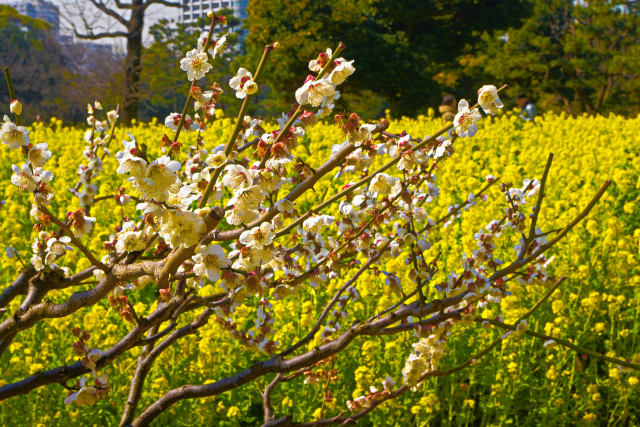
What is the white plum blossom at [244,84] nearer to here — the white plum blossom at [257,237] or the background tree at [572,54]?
the white plum blossom at [257,237]

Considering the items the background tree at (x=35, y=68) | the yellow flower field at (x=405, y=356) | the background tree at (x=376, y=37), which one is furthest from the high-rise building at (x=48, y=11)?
the yellow flower field at (x=405, y=356)

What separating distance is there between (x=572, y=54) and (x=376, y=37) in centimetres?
1068

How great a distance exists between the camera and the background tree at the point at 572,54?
25.4 meters

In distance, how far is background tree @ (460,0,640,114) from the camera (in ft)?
83.2

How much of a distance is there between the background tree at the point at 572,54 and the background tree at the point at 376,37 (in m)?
1.45

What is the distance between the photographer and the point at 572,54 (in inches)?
1059

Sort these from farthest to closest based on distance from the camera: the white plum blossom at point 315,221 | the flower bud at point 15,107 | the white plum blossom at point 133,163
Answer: the white plum blossom at point 315,221 → the flower bud at point 15,107 → the white plum blossom at point 133,163

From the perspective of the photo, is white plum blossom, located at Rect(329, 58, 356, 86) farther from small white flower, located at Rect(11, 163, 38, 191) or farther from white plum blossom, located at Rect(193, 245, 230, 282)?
small white flower, located at Rect(11, 163, 38, 191)

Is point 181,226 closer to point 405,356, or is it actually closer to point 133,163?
point 133,163

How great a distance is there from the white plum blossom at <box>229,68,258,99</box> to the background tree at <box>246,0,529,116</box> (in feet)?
56.7

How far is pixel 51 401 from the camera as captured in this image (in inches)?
121

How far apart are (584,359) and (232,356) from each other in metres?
2.16

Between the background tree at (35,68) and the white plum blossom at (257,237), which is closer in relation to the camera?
the white plum blossom at (257,237)

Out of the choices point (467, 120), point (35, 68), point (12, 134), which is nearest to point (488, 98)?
Result: point (467, 120)
